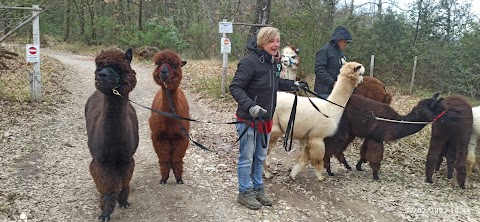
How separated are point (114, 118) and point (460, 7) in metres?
16.4

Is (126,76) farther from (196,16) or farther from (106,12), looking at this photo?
(106,12)

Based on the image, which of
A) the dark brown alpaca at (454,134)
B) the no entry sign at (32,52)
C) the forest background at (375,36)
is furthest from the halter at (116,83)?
the forest background at (375,36)

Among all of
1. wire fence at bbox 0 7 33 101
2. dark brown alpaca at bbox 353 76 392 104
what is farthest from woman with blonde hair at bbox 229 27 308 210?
wire fence at bbox 0 7 33 101

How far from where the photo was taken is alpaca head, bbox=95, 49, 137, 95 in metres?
3.56

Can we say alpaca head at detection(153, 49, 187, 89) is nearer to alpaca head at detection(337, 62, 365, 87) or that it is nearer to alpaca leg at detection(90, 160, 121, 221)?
alpaca leg at detection(90, 160, 121, 221)

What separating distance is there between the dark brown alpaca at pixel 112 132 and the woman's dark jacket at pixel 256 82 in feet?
3.51

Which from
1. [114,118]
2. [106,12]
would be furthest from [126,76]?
[106,12]

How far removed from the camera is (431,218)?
4961mm

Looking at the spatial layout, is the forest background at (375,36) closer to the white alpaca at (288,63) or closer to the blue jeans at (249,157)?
the white alpaca at (288,63)

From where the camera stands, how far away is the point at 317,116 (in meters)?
5.62

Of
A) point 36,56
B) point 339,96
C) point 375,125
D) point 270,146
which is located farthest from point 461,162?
point 36,56

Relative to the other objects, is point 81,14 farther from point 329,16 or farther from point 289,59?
point 289,59

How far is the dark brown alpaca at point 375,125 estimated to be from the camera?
5.88 meters

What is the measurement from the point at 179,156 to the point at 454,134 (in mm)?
3926
